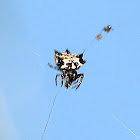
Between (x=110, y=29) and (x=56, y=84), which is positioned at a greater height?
(x=110, y=29)

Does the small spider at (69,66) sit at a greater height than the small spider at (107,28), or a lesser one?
lesser

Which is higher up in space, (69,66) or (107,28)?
(107,28)

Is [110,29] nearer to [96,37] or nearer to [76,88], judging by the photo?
[96,37]

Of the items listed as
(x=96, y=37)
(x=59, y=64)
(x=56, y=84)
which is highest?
(x=96, y=37)

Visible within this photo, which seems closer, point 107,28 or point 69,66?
point 107,28

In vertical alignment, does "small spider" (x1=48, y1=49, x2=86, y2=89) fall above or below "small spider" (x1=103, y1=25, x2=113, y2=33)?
below

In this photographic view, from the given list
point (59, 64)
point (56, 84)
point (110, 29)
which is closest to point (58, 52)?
point (59, 64)

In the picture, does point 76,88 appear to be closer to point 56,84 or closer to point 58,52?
point 56,84
